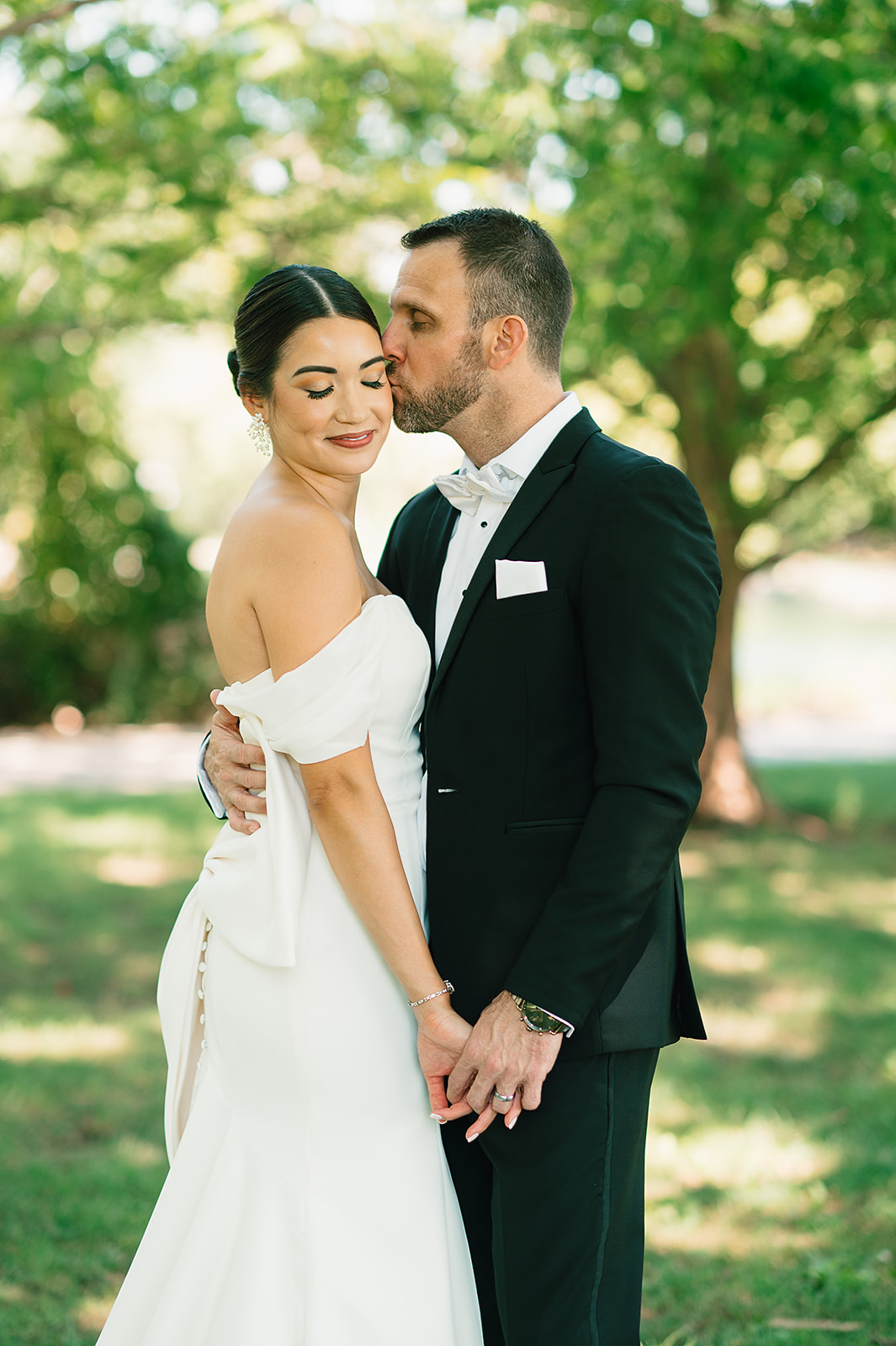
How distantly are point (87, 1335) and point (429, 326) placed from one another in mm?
2853

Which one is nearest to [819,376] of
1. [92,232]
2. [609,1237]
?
[92,232]

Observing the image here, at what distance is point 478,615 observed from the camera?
2.37 m

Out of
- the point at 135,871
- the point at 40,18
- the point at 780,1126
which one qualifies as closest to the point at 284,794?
the point at 40,18

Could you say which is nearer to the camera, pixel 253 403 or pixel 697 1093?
pixel 253 403

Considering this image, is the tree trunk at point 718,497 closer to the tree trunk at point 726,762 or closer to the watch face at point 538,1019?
the tree trunk at point 726,762

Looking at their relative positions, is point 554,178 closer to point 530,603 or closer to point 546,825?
point 530,603

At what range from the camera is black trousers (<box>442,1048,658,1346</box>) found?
2.23 meters

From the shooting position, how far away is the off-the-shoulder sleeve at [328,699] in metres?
2.26

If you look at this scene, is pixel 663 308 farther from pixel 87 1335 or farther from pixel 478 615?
pixel 87 1335

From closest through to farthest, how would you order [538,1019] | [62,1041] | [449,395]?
[538,1019]
[449,395]
[62,1041]

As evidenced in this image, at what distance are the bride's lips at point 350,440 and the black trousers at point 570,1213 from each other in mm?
1266

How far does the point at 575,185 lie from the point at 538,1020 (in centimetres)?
566

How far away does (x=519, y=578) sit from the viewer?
2320mm

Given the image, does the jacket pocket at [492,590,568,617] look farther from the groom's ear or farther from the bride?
the groom's ear
